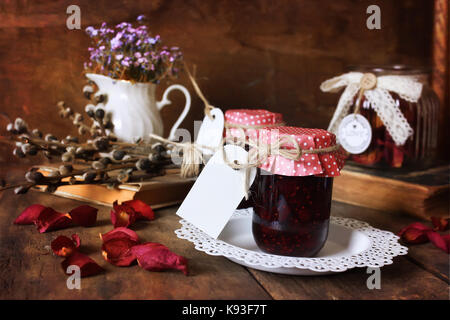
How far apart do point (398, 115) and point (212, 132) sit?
48cm

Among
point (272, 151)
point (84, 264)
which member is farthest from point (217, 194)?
point (84, 264)

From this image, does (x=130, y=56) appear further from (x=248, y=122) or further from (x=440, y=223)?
(x=440, y=223)

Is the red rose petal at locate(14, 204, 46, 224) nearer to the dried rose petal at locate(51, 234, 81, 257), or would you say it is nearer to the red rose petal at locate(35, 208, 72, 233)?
the red rose petal at locate(35, 208, 72, 233)

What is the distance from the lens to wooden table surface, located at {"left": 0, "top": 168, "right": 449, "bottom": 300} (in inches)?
22.9

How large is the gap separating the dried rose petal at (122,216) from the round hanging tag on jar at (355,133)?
1.94 feet

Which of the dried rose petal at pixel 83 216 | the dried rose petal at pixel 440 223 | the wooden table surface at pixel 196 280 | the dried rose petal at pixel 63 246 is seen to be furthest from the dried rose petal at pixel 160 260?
the dried rose petal at pixel 440 223

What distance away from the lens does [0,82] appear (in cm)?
118

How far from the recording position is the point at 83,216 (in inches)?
32.8

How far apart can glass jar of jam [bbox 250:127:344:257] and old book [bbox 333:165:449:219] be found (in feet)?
1.36

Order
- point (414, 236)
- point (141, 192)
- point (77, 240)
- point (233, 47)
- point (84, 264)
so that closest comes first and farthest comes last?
point (84, 264), point (77, 240), point (414, 236), point (141, 192), point (233, 47)

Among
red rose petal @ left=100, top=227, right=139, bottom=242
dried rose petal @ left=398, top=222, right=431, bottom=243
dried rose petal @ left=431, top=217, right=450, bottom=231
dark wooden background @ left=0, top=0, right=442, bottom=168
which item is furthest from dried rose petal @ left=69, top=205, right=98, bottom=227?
dried rose petal @ left=431, top=217, right=450, bottom=231
